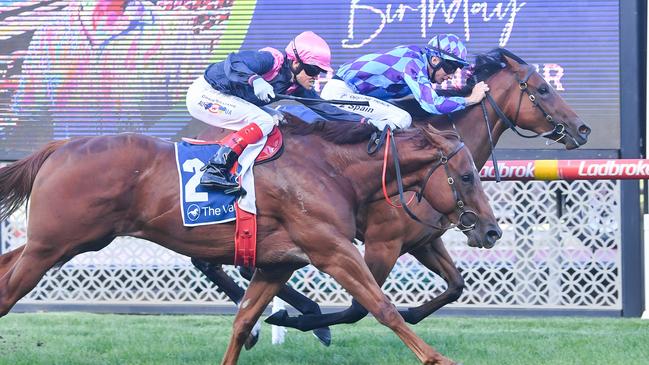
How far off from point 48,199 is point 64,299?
402 cm

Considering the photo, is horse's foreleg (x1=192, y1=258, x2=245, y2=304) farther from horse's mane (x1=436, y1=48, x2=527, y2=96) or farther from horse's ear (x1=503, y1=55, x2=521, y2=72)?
horse's ear (x1=503, y1=55, x2=521, y2=72)

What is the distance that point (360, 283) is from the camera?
5242mm

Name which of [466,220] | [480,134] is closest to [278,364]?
[466,220]

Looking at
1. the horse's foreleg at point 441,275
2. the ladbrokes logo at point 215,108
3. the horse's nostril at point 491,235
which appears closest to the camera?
the horse's nostril at point 491,235

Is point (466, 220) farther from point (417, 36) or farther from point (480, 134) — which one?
point (417, 36)

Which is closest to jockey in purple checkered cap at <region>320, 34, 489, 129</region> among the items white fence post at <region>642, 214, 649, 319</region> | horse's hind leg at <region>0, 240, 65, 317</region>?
horse's hind leg at <region>0, 240, 65, 317</region>

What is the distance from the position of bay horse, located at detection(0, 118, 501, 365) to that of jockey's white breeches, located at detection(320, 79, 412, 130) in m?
0.26

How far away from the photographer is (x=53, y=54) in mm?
8992

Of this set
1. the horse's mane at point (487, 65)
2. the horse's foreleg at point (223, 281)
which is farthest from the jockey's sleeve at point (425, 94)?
the horse's foreleg at point (223, 281)

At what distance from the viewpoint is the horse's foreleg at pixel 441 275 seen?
656cm

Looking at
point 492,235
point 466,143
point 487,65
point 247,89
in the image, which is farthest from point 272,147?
point 487,65

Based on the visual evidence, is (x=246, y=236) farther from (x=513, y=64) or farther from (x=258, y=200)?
(x=513, y=64)

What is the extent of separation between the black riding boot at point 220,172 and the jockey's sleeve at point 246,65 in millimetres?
399

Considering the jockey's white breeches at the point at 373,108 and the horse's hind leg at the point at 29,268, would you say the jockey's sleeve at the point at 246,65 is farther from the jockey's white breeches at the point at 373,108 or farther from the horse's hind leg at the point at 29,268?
the horse's hind leg at the point at 29,268
